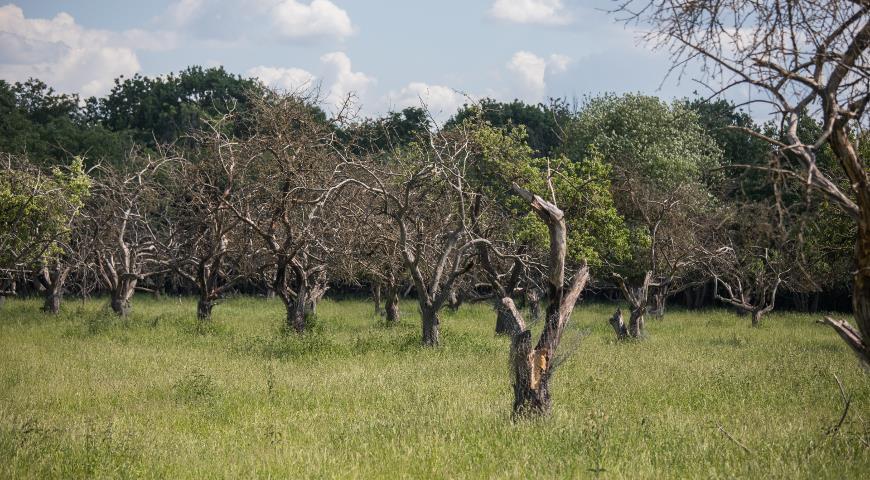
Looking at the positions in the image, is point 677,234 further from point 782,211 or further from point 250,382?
point 782,211

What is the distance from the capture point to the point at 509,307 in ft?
41.9

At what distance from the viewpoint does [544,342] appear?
37.1ft

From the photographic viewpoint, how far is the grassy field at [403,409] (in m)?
8.91

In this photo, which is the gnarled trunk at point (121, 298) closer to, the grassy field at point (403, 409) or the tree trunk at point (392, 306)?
the grassy field at point (403, 409)

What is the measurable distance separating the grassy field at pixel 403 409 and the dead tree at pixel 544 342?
0.41 metres

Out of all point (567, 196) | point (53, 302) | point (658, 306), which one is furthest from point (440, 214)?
point (53, 302)

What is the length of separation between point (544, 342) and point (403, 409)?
2540 millimetres

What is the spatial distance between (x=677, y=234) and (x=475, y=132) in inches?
327

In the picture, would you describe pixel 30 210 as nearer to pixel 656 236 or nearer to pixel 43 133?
pixel 656 236

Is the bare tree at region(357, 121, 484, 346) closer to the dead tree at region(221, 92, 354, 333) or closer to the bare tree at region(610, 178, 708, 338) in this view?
the dead tree at region(221, 92, 354, 333)

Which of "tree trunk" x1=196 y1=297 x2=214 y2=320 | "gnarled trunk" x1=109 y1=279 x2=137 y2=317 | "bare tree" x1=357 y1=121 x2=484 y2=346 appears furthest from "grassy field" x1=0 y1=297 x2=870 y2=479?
"gnarled trunk" x1=109 y1=279 x2=137 y2=317

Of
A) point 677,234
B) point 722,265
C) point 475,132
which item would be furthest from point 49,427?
point 722,265

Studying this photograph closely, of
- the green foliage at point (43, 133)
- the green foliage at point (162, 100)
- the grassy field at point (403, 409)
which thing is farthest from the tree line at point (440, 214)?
the green foliage at point (162, 100)

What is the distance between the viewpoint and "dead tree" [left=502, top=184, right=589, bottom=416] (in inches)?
435
